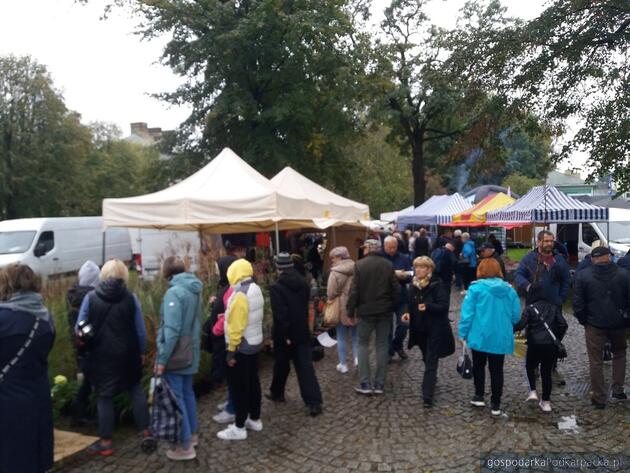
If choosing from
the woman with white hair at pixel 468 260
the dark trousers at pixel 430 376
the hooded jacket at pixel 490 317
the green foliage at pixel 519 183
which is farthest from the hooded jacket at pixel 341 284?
the green foliage at pixel 519 183

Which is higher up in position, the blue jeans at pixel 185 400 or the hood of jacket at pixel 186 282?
the hood of jacket at pixel 186 282

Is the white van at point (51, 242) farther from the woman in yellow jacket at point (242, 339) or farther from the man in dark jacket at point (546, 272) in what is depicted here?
the man in dark jacket at point (546, 272)

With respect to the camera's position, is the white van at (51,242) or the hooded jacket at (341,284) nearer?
the hooded jacket at (341,284)

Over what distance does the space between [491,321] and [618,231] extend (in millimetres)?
13030

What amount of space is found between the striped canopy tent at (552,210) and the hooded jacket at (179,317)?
7930 millimetres

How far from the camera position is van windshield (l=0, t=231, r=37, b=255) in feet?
52.7

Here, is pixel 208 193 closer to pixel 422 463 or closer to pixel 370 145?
pixel 422 463

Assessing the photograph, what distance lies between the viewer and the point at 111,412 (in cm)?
434

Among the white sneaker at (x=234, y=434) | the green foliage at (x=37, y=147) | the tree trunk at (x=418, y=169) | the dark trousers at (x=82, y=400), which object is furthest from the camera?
the green foliage at (x=37, y=147)

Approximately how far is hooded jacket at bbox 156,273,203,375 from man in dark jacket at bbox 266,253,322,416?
93cm

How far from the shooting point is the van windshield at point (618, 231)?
1527cm

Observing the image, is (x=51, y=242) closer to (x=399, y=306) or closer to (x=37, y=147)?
(x=399, y=306)

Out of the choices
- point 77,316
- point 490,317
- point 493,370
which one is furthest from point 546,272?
point 77,316

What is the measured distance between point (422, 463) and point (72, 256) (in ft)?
55.8
